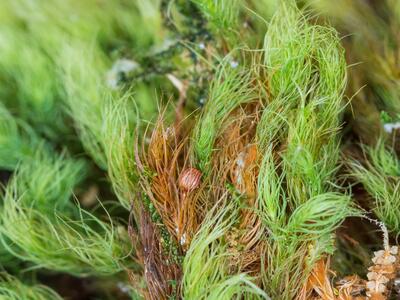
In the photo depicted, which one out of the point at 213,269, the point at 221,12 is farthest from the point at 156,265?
the point at 221,12

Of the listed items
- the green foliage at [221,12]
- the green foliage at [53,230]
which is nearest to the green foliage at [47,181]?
the green foliage at [53,230]

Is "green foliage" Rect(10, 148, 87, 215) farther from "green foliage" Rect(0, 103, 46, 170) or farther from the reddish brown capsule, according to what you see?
the reddish brown capsule

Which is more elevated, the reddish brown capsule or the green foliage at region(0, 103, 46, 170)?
the reddish brown capsule

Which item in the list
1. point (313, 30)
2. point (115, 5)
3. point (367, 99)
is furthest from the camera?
point (115, 5)

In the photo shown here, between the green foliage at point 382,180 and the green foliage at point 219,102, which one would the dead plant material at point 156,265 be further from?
the green foliage at point 382,180

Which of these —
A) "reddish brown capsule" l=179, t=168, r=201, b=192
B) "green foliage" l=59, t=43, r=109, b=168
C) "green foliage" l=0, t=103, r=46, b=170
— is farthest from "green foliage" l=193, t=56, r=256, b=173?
"green foliage" l=0, t=103, r=46, b=170

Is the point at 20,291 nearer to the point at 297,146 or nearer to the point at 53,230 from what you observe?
the point at 53,230

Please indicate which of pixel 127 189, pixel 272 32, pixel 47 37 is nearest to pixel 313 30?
pixel 272 32

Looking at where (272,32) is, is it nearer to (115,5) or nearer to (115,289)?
(115,5)
